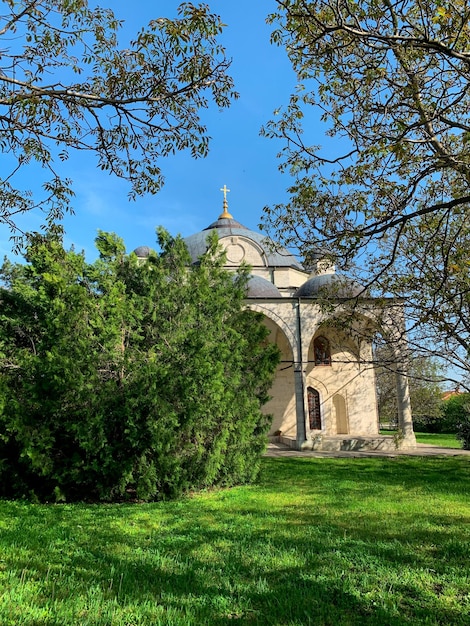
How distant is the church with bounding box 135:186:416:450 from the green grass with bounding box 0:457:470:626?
924 cm

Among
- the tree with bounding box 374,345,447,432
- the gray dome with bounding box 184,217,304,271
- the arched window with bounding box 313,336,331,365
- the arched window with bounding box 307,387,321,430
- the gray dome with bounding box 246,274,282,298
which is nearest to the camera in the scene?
the gray dome with bounding box 246,274,282,298

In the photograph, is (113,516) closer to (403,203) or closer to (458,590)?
(458,590)

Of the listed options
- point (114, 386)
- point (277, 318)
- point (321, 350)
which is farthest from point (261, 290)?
point (114, 386)

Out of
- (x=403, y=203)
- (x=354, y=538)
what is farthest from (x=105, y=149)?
(x=354, y=538)

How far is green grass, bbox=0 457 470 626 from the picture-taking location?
2.42 metres

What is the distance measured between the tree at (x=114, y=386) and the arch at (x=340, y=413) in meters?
12.9

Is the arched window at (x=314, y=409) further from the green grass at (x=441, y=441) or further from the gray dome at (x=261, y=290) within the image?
the gray dome at (x=261, y=290)

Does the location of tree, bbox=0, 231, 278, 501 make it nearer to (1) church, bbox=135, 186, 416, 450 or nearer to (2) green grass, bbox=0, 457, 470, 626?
(2) green grass, bbox=0, 457, 470, 626

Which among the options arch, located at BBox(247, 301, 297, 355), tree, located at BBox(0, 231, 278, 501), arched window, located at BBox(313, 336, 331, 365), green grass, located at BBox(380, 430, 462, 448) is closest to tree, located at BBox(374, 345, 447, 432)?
green grass, located at BBox(380, 430, 462, 448)

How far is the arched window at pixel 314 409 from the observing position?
62.9 ft

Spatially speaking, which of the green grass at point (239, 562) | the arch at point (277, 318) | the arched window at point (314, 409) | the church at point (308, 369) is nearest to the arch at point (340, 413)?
the church at point (308, 369)

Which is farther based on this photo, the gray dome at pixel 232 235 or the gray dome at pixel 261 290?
the gray dome at pixel 232 235

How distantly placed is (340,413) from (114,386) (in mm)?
15305

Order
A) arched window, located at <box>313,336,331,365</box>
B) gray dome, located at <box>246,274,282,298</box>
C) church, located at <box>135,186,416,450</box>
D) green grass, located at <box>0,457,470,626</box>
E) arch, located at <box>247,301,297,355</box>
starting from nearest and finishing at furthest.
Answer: green grass, located at <box>0,457,470,626</box> < church, located at <box>135,186,416,450</box> < arch, located at <box>247,301,297,355</box> < gray dome, located at <box>246,274,282,298</box> < arched window, located at <box>313,336,331,365</box>
